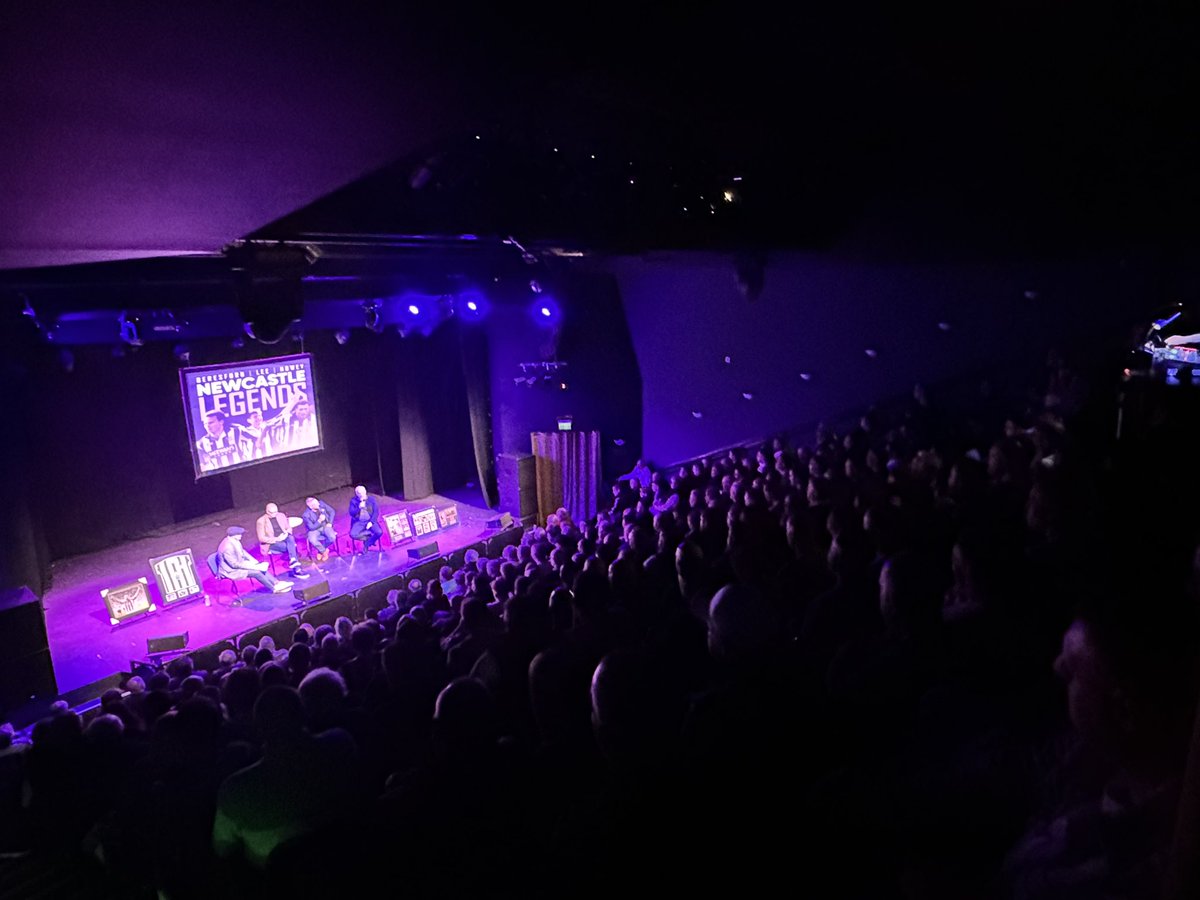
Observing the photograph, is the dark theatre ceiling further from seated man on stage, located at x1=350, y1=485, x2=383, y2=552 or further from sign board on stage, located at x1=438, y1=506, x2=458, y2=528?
sign board on stage, located at x1=438, y1=506, x2=458, y2=528

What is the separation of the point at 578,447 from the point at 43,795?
8569mm

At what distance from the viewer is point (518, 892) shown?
6.76ft

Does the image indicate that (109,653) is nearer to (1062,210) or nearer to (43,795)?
(43,795)

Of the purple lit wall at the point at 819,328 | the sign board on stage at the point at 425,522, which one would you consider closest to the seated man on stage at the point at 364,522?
the sign board on stage at the point at 425,522

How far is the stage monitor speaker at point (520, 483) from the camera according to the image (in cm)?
1155

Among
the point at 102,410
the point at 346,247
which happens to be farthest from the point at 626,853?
the point at 102,410

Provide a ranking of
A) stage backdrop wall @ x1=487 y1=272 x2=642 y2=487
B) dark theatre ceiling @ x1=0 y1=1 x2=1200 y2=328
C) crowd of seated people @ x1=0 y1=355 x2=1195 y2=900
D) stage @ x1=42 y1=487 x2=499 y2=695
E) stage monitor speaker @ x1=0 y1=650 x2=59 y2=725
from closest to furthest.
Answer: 1. crowd of seated people @ x1=0 y1=355 x2=1195 y2=900
2. dark theatre ceiling @ x1=0 y1=1 x2=1200 y2=328
3. stage monitor speaker @ x1=0 y1=650 x2=59 y2=725
4. stage @ x1=42 y1=487 x2=499 y2=695
5. stage backdrop wall @ x1=487 y1=272 x2=642 y2=487

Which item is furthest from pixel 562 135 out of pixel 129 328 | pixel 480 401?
pixel 480 401

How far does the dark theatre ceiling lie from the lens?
2195 mm

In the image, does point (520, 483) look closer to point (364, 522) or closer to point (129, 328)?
point (364, 522)

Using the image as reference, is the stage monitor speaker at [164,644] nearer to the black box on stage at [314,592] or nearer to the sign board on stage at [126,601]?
the black box on stage at [314,592]

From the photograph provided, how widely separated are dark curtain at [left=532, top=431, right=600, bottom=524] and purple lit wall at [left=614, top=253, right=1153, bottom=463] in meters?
0.92

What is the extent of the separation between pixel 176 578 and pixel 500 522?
4.15 m

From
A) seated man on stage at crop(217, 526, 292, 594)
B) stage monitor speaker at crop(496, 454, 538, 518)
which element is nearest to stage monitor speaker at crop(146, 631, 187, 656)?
seated man on stage at crop(217, 526, 292, 594)
